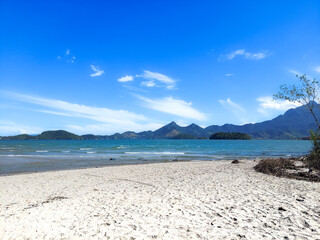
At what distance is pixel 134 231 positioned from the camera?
616 centimetres

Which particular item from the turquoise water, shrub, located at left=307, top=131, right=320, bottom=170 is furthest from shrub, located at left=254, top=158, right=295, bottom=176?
the turquoise water

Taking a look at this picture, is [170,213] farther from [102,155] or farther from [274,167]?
[102,155]

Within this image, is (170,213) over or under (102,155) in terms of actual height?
under

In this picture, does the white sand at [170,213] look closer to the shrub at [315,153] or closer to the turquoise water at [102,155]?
the shrub at [315,153]

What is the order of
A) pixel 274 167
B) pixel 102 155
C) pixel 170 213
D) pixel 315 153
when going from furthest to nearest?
pixel 102 155 → pixel 274 167 → pixel 315 153 → pixel 170 213

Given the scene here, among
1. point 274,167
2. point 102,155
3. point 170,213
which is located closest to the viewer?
point 170,213

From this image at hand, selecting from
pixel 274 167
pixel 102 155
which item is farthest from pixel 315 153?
pixel 102 155

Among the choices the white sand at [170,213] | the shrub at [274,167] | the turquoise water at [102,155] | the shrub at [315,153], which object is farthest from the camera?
the turquoise water at [102,155]

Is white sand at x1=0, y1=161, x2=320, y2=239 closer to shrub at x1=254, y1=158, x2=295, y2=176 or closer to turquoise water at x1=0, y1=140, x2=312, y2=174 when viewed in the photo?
shrub at x1=254, y1=158, x2=295, y2=176

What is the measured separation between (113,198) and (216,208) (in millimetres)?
4596

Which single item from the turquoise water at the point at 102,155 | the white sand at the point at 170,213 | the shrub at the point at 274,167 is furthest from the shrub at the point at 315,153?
the turquoise water at the point at 102,155

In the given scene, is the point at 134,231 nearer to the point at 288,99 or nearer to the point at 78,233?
the point at 78,233

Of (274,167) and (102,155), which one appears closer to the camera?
(274,167)

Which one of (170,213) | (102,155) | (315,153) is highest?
(315,153)
